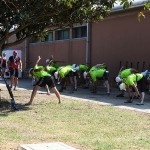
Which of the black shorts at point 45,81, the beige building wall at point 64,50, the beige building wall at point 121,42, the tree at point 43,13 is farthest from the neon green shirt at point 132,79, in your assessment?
the beige building wall at point 64,50

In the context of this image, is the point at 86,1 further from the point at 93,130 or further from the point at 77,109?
the point at 93,130

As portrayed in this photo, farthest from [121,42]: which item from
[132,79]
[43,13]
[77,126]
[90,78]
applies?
[77,126]

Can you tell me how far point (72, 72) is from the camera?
60.8ft

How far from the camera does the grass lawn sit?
7.88m

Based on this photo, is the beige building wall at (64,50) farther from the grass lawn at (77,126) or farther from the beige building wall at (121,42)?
the grass lawn at (77,126)

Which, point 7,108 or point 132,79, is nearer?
point 7,108

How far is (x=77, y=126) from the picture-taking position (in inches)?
381

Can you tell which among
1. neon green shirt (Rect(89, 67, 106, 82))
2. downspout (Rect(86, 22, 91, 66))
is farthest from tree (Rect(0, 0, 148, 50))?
downspout (Rect(86, 22, 91, 66))

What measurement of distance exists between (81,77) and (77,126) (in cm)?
1137

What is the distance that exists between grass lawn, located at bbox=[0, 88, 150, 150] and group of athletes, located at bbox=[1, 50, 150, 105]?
2.95 ft

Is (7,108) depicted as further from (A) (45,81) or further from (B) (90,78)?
(B) (90,78)

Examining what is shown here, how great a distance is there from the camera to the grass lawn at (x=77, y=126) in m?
7.88

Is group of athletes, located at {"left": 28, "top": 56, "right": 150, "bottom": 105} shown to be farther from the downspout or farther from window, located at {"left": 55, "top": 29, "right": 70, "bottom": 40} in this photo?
window, located at {"left": 55, "top": 29, "right": 70, "bottom": 40}

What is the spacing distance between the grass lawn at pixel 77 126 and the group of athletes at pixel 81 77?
2.95 ft
